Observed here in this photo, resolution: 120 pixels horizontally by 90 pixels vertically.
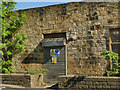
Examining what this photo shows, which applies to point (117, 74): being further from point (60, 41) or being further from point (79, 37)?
point (60, 41)

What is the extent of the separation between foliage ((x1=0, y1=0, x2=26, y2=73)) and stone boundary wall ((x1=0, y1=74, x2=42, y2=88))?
46.8 inches

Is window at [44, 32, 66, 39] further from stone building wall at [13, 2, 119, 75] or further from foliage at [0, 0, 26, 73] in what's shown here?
foliage at [0, 0, 26, 73]

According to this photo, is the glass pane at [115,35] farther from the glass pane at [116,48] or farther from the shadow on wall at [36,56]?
the shadow on wall at [36,56]

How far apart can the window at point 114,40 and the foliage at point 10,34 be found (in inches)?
221

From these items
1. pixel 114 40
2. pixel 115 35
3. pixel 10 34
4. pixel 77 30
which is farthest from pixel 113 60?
pixel 10 34

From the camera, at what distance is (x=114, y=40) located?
9320mm

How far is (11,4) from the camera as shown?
1170 cm

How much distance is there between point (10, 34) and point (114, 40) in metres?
→ 6.92

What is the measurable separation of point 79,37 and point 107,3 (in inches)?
99.5

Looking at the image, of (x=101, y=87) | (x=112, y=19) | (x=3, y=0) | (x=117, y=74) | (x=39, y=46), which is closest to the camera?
(x=101, y=87)

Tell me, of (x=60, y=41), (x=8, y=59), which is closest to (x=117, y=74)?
(x=60, y=41)

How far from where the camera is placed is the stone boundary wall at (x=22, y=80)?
914 cm

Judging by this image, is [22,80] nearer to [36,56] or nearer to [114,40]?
[36,56]

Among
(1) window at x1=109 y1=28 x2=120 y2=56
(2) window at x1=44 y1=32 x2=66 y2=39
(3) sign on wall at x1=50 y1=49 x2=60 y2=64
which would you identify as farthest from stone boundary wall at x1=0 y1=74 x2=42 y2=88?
(1) window at x1=109 y1=28 x2=120 y2=56
